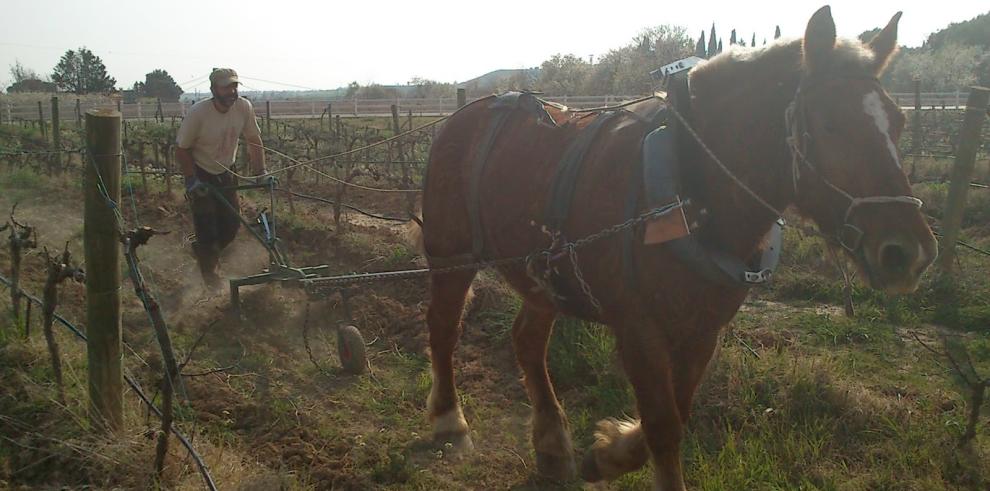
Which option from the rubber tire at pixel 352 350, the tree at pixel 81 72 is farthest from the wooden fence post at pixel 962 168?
the tree at pixel 81 72

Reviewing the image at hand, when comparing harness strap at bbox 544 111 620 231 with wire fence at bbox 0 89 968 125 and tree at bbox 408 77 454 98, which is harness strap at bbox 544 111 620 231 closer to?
wire fence at bbox 0 89 968 125

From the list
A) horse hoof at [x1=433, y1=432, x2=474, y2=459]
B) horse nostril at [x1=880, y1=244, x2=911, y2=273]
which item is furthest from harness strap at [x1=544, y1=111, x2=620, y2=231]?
horse hoof at [x1=433, y1=432, x2=474, y2=459]

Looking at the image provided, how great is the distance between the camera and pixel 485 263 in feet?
12.1

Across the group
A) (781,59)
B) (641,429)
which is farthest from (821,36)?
(641,429)

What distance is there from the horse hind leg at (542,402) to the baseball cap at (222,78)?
320 cm

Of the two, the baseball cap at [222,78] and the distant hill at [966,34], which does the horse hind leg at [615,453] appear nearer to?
the baseball cap at [222,78]

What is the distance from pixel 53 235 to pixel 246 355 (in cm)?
391

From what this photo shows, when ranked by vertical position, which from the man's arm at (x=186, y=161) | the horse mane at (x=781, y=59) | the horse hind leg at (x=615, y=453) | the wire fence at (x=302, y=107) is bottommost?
the horse hind leg at (x=615, y=453)

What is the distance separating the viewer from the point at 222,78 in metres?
5.78

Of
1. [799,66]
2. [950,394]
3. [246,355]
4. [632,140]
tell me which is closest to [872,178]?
[799,66]

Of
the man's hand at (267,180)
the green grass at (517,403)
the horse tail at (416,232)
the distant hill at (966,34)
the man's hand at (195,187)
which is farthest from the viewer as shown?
the distant hill at (966,34)

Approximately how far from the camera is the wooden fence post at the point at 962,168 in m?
6.14

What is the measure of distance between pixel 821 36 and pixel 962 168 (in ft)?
16.1

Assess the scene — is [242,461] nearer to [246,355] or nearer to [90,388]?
[90,388]
